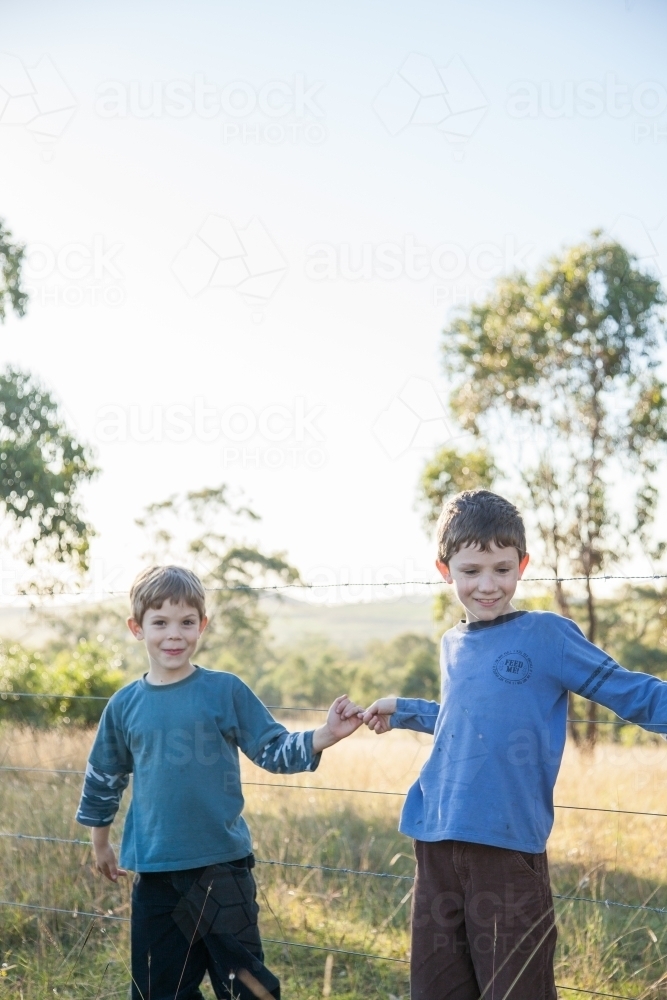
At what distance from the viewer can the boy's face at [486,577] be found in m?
2.39

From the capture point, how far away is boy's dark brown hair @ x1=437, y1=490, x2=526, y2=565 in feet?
7.86

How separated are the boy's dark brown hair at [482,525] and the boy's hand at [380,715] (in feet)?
1.40

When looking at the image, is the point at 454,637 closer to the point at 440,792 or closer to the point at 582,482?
the point at 440,792

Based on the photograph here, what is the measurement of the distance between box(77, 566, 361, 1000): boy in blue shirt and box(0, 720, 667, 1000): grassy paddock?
0.79 meters

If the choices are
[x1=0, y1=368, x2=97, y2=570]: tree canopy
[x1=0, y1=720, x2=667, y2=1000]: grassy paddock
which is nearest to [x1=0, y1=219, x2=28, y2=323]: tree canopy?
[x1=0, y1=368, x2=97, y2=570]: tree canopy

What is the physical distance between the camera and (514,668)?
2.33 m

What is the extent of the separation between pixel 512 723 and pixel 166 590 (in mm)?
1038

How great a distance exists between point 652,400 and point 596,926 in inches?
510

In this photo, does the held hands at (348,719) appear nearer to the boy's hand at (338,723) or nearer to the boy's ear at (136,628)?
the boy's hand at (338,723)

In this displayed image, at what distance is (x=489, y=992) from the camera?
7.34 ft

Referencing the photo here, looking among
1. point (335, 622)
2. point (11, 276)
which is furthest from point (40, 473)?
point (335, 622)

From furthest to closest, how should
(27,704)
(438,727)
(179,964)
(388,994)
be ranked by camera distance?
1. (27,704)
2. (388,994)
3. (179,964)
4. (438,727)

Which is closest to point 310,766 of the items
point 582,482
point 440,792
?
point 440,792

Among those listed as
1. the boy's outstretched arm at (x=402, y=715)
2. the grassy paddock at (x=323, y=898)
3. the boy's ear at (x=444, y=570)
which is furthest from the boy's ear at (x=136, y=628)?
the grassy paddock at (x=323, y=898)
